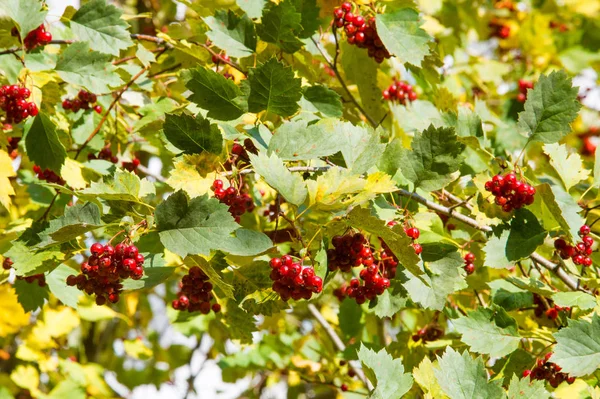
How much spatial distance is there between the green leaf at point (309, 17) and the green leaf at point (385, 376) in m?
1.05

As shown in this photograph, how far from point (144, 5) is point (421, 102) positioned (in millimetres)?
2682

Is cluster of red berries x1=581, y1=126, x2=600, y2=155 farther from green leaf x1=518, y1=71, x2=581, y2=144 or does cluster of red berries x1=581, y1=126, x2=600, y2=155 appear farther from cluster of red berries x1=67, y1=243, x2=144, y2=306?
cluster of red berries x1=67, y1=243, x2=144, y2=306

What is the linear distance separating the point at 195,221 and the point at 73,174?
89 cm

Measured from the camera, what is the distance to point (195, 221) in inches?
59.8

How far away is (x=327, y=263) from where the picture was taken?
5.49 ft

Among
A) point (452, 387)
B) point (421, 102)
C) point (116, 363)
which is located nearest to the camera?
point (452, 387)

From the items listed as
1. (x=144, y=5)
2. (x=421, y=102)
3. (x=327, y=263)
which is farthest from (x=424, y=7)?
(x=327, y=263)

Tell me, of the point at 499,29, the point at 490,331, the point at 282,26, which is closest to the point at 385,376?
the point at 490,331

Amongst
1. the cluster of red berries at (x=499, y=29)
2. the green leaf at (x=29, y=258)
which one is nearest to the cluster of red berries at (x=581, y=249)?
the green leaf at (x=29, y=258)

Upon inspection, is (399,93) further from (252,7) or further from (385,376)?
(385,376)

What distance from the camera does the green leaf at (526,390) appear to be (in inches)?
62.9

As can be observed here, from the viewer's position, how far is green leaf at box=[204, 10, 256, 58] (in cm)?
206

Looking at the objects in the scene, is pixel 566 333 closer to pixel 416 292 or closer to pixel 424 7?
pixel 416 292

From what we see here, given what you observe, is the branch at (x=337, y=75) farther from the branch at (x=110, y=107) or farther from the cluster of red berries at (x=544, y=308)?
the cluster of red berries at (x=544, y=308)
